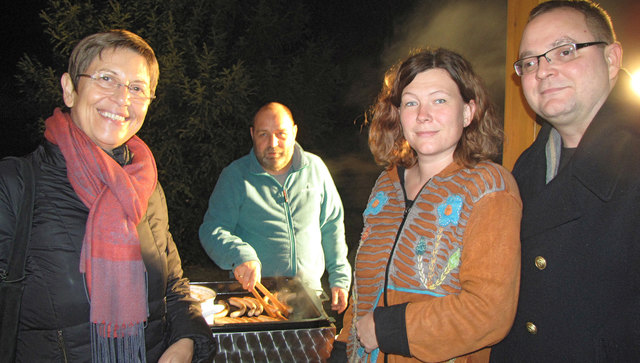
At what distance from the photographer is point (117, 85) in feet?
6.05

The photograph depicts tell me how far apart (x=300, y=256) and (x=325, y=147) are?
224 inches

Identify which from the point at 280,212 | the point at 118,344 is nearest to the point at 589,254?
the point at 118,344

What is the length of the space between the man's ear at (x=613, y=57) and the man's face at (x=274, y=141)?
2377mm

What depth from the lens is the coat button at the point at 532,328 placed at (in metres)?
1.61

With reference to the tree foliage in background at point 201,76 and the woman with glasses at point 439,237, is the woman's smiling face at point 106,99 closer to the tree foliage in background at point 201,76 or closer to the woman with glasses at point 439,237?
the woman with glasses at point 439,237

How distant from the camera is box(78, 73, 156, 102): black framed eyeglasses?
1815mm

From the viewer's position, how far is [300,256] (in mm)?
3471

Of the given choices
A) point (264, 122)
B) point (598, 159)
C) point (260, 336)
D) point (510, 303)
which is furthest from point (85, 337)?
point (264, 122)

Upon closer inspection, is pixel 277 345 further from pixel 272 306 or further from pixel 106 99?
pixel 106 99

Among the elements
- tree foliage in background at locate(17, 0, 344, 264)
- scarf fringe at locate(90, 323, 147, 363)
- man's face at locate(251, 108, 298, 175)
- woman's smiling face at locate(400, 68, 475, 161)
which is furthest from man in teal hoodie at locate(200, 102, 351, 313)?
tree foliage in background at locate(17, 0, 344, 264)

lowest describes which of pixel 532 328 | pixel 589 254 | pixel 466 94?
pixel 532 328

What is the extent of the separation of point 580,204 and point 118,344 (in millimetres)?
1795

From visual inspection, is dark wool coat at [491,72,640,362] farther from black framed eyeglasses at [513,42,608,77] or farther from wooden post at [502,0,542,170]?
wooden post at [502,0,542,170]

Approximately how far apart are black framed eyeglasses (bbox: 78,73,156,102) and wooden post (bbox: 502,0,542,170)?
203cm
